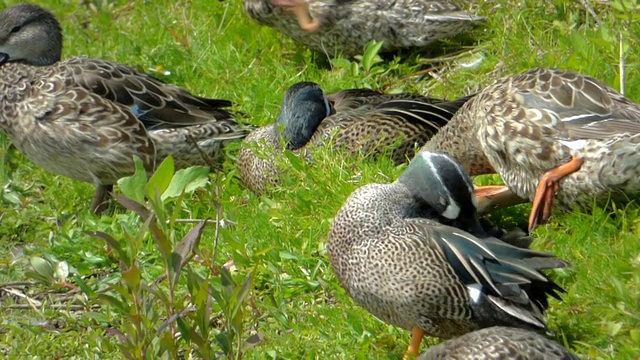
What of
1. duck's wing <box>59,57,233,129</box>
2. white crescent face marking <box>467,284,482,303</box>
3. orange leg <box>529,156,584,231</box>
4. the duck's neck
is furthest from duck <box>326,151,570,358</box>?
duck's wing <box>59,57,233,129</box>

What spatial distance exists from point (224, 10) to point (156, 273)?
3.58 meters

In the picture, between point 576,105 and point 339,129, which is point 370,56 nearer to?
point 339,129

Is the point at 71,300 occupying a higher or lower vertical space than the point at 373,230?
lower

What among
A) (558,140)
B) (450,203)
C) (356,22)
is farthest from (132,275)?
(356,22)

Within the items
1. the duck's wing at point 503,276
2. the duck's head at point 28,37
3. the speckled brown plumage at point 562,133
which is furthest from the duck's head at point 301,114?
the duck's wing at point 503,276

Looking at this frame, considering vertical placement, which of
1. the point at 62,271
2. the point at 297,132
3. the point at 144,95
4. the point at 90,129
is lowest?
the point at 62,271

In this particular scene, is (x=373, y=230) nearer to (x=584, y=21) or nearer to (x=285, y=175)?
(x=285, y=175)

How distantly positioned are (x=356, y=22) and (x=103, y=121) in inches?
84.5

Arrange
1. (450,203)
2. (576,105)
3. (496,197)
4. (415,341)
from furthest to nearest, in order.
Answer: (496,197) < (576,105) < (450,203) < (415,341)

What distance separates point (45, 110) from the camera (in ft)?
25.2

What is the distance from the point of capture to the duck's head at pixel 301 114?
7.29 m

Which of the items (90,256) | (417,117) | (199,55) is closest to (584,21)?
(417,117)

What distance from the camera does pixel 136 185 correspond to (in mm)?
4090

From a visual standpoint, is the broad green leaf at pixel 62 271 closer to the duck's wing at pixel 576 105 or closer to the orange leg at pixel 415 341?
the orange leg at pixel 415 341
